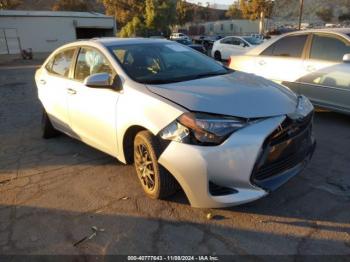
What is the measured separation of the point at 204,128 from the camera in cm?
309

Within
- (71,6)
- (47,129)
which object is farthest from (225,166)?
(71,6)

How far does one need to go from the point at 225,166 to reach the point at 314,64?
4.07 metres

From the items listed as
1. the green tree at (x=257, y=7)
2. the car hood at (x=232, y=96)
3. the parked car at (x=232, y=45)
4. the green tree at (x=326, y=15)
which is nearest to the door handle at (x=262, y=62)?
the car hood at (x=232, y=96)

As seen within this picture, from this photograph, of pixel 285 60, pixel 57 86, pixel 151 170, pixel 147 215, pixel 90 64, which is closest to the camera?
pixel 147 215

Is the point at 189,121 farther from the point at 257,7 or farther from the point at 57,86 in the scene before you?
the point at 257,7

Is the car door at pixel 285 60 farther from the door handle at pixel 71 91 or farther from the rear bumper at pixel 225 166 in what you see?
the door handle at pixel 71 91

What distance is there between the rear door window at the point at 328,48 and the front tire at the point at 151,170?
398 cm

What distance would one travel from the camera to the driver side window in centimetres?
435

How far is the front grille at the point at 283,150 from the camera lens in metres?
3.13

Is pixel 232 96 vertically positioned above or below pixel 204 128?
above

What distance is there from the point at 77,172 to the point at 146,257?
205 centimetres

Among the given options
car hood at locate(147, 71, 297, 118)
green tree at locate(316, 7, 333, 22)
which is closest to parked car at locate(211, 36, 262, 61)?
car hood at locate(147, 71, 297, 118)

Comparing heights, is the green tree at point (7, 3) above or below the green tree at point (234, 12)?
above

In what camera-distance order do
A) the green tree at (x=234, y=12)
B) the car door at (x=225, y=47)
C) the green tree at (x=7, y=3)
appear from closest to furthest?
the car door at (x=225, y=47) → the green tree at (x=7, y=3) → the green tree at (x=234, y=12)
